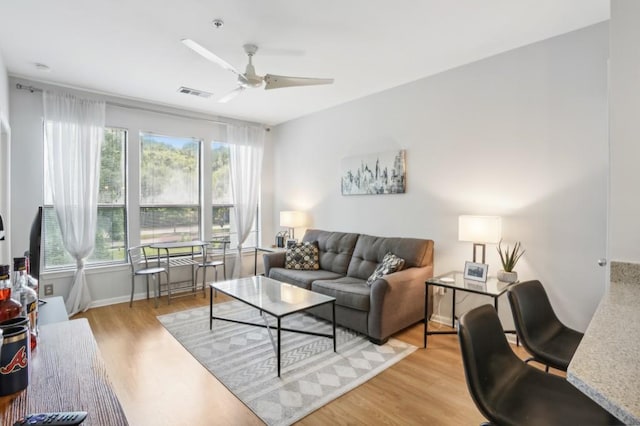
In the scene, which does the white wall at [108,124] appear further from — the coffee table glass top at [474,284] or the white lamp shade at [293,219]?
the coffee table glass top at [474,284]

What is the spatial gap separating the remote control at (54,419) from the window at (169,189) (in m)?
4.36

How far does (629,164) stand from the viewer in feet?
5.52

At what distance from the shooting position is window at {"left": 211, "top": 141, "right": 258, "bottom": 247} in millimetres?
5297

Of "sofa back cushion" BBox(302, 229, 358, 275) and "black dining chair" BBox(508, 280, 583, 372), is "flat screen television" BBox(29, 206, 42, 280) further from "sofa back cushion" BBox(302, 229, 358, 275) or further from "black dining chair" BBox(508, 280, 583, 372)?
"sofa back cushion" BBox(302, 229, 358, 275)

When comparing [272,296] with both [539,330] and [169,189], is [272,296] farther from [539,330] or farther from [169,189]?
[169,189]

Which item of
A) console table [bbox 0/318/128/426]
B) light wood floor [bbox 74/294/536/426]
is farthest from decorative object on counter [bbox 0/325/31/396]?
light wood floor [bbox 74/294/536/426]

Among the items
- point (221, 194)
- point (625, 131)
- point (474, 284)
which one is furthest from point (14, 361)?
point (221, 194)

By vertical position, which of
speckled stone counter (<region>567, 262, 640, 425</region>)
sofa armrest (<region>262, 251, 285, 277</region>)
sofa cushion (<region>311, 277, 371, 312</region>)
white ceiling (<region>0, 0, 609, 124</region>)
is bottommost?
sofa cushion (<region>311, 277, 371, 312</region>)

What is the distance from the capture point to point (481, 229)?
2.95 meters

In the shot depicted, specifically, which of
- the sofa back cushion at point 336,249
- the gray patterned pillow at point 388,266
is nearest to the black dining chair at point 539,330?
the gray patterned pillow at point 388,266

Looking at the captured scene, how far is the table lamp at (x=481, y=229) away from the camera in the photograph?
2.91m

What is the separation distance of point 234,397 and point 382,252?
2208mm

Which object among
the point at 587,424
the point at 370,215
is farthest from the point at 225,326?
the point at 587,424

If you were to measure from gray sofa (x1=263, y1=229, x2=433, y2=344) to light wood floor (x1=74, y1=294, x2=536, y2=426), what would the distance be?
1.15 feet
